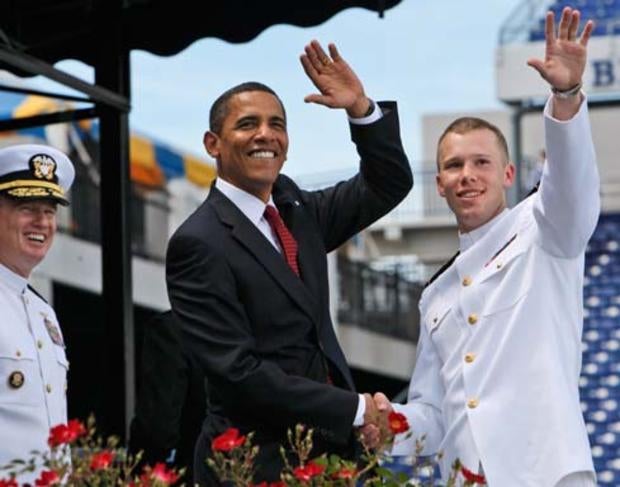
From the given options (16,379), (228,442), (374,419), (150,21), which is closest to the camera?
(228,442)

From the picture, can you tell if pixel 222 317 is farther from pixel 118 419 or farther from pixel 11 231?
pixel 118 419

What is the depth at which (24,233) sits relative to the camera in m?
5.36

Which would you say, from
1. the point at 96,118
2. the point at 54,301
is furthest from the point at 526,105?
the point at 96,118

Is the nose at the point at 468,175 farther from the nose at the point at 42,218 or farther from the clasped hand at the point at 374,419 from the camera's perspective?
the nose at the point at 42,218

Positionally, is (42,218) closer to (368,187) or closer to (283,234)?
(283,234)

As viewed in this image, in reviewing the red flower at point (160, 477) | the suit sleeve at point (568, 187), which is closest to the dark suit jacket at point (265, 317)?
the suit sleeve at point (568, 187)

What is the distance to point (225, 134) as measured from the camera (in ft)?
16.1

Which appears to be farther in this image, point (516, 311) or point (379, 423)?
point (516, 311)

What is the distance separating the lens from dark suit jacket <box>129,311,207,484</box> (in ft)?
21.1

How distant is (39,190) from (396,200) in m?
0.97

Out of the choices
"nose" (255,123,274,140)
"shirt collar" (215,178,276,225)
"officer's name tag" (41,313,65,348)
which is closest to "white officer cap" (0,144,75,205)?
"officer's name tag" (41,313,65,348)

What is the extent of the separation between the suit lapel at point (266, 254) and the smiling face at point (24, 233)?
2.00 ft

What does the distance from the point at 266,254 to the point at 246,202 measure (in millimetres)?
151

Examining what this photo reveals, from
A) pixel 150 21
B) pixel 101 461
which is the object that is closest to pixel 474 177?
pixel 101 461
